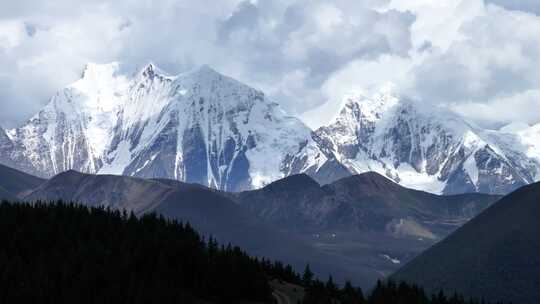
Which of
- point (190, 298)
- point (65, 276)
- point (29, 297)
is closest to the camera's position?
point (29, 297)

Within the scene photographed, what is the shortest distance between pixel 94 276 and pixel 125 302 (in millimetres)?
10577

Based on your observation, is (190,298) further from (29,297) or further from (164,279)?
(29,297)

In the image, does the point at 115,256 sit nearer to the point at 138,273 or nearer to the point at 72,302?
the point at 138,273

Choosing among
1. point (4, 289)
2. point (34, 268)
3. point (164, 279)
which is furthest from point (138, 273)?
point (4, 289)

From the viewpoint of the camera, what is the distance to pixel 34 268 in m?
186

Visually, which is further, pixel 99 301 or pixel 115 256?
pixel 115 256

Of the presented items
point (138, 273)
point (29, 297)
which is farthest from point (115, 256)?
point (29, 297)

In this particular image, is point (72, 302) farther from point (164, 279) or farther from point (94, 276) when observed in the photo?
point (164, 279)

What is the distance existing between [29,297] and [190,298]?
34093 millimetres

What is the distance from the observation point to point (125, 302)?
17475 cm

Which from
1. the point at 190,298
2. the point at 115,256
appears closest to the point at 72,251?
the point at 115,256

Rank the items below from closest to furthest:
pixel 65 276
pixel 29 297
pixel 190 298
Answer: pixel 29 297, pixel 65 276, pixel 190 298

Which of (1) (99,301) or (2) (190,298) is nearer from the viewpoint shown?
(1) (99,301)

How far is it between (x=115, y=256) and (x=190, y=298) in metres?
16.6
